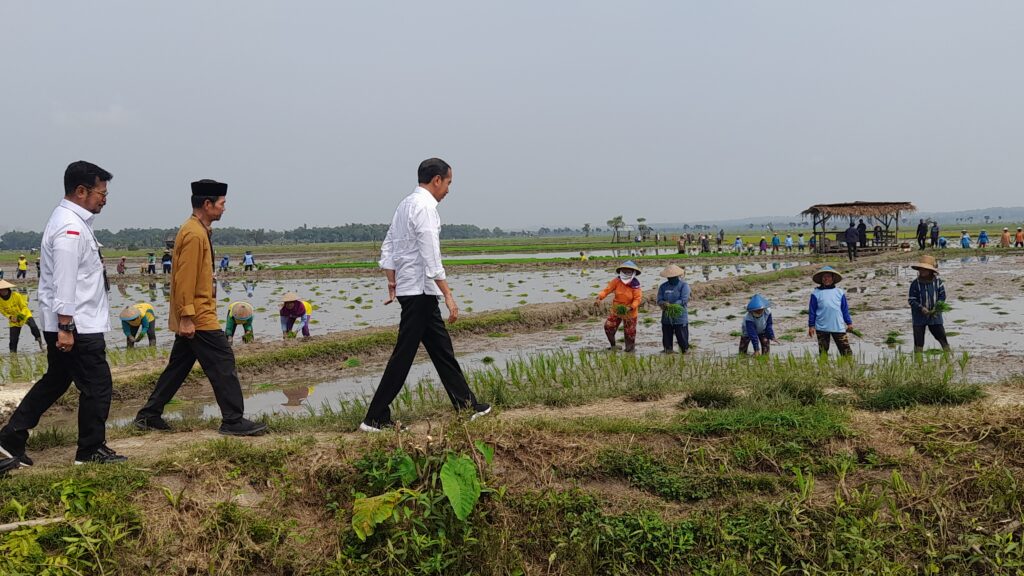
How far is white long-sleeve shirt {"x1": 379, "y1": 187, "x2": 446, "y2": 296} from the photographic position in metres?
3.93

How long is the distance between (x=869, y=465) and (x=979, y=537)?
563mm

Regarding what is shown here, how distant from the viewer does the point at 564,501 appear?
330 centimetres

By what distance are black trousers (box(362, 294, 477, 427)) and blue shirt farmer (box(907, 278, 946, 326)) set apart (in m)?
5.33

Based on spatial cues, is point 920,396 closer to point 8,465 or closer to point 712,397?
point 712,397

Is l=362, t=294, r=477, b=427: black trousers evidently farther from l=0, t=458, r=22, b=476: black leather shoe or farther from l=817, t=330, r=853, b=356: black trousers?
l=817, t=330, r=853, b=356: black trousers

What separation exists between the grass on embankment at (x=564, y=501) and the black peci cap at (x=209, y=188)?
162 centimetres

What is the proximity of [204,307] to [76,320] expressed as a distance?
721mm

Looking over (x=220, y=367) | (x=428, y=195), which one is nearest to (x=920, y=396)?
(x=428, y=195)

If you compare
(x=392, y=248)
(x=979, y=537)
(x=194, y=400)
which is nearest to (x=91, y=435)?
(x=392, y=248)

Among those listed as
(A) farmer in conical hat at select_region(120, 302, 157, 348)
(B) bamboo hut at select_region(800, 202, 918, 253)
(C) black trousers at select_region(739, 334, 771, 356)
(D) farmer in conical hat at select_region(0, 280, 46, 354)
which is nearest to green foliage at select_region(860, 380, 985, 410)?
(C) black trousers at select_region(739, 334, 771, 356)

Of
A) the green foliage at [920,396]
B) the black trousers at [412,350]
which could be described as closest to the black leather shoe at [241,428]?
the black trousers at [412,350]

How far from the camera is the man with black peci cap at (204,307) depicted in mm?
3951

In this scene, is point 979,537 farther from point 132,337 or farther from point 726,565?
point 132,337

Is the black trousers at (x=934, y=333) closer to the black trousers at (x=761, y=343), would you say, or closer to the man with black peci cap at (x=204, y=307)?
the black trousers at (x=761, y=343)
